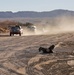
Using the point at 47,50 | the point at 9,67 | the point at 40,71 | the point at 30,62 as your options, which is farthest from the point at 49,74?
the point at 47,50

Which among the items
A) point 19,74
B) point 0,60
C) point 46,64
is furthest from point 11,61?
point 19,74

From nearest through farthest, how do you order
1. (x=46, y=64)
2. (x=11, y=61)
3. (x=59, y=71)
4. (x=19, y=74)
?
(x=19, y=74)
(x=59, y=71)
(x=46, y=64)
(x=11, y=61)

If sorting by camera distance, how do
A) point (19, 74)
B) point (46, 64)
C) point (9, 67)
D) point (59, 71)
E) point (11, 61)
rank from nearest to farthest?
point (19, 74) → point (59, 71) → point (9, 67) → point (46, 64) → point (11, 61)

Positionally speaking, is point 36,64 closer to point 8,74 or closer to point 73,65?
point 73,65

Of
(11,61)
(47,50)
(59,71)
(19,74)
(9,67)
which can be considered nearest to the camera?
(19,74)

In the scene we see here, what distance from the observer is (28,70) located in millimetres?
17047

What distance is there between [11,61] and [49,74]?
541 centimetres

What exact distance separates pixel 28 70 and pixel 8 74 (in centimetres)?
148

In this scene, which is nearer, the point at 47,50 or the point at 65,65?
the point at 65,65

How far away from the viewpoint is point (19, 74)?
51.7 ft

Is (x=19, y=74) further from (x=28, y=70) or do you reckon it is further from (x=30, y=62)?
(x=30, y=62)

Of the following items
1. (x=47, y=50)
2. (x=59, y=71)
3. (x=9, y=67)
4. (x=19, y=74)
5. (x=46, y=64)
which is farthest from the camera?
(x=47, y=50)

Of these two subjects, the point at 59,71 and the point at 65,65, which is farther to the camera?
the point at 65,65

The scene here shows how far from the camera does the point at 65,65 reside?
62.3ft
